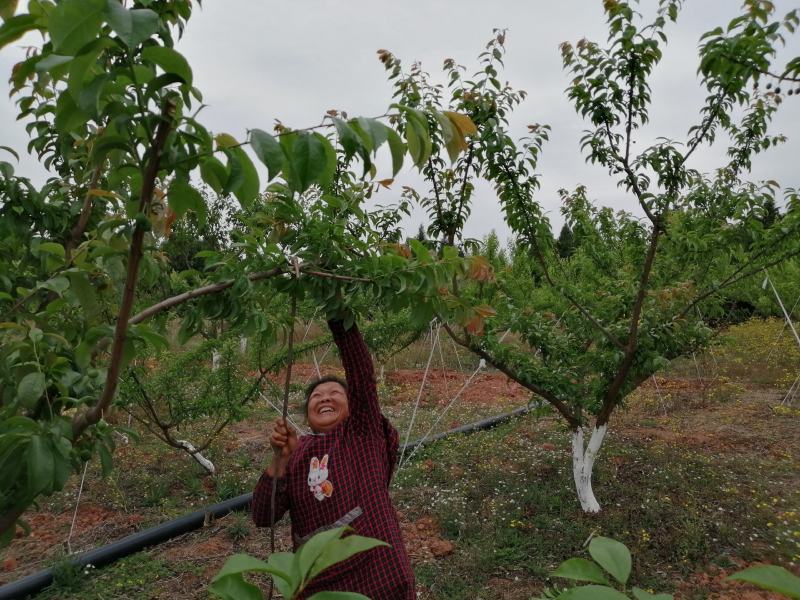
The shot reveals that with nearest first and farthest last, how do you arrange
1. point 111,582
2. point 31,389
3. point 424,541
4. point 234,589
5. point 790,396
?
1. point 234,589
2. point 31,389
3. point 111,582
4. point 424,541
5. point 790,396

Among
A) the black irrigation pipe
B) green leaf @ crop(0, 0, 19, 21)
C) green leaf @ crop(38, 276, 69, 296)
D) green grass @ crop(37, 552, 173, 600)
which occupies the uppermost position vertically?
green leaf @ crop(0, 0, 19, 21)

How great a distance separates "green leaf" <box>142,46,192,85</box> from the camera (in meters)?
0.68

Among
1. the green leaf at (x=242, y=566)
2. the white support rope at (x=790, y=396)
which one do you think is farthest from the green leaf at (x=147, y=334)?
the white support rope at (x=790, y=396)

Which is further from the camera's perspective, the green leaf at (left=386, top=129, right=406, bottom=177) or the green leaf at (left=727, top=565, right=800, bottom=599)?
the green leaf at (left=386, top=129, right=406, bottom=177)

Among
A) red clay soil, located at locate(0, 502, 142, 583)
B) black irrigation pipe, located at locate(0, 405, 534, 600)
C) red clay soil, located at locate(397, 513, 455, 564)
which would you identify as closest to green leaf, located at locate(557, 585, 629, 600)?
red clay soil, located at locate(397, 513, 455, 564)

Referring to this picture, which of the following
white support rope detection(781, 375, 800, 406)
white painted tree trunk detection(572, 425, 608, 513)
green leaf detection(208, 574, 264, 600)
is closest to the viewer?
green leaf detection(208, 574, 264, 600)

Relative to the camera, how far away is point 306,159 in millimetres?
775

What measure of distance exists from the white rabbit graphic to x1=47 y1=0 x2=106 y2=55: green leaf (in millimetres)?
1579

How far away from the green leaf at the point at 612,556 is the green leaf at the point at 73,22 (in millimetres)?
743

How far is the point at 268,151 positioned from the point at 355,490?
4.79ft

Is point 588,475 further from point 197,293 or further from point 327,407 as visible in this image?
point 197,293

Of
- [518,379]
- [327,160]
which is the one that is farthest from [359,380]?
[518,379]

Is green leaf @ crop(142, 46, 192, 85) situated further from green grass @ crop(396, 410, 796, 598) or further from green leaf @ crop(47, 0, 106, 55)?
green grass @ crop(396, 410, 796, 598)

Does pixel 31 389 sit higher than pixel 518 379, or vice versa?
pixel 31 389
